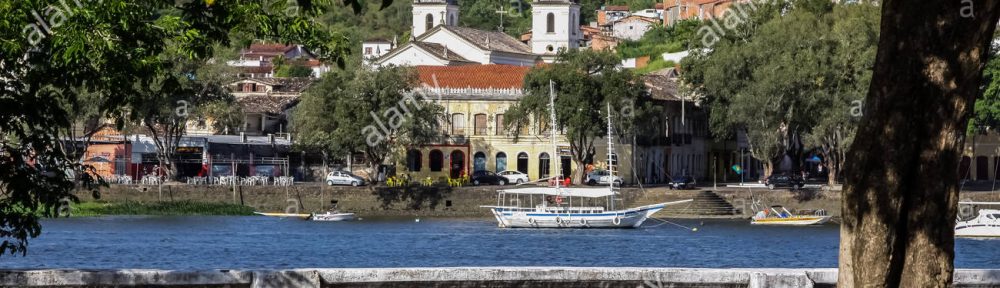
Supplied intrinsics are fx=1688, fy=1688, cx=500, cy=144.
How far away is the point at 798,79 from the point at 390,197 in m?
17.7

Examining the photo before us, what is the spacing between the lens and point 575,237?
59.1 m

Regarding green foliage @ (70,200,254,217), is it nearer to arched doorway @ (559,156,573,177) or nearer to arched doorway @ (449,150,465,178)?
arched doorway @ (449,150,465,178)

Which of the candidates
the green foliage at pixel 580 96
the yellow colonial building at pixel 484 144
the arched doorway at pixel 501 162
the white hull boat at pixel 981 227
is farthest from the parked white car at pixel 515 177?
the white hull boat at pixel 981 227

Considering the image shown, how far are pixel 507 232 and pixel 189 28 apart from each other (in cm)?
4781

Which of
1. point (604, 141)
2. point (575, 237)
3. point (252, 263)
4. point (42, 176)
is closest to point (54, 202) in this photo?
point (42, 176)

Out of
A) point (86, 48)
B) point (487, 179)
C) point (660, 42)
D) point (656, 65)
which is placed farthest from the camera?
point (660, 42)

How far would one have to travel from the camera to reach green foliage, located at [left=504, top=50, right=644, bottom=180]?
73.9 meters

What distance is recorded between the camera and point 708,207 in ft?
229

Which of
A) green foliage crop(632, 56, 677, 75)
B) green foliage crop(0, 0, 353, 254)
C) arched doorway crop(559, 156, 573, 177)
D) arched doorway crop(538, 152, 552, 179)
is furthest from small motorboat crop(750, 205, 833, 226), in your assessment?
green foliage crop(0, 0, 353, 254)

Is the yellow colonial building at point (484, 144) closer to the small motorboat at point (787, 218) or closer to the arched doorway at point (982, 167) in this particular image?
the small motorboat at point (787, 218)

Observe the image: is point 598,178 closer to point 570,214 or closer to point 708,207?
point 708,207

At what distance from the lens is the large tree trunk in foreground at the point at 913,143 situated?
27.6ft

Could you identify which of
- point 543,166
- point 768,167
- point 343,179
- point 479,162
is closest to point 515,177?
point 543,166

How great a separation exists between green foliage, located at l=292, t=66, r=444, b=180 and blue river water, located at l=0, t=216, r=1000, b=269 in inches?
186
